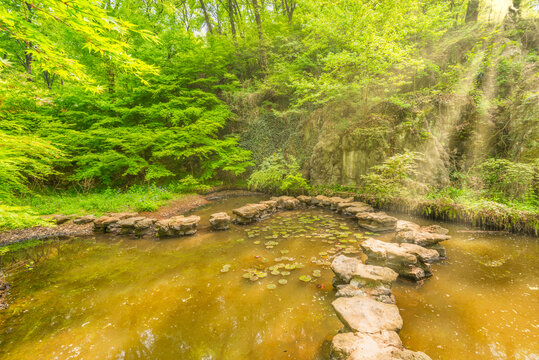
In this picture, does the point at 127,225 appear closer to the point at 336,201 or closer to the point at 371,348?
the point at 371,348

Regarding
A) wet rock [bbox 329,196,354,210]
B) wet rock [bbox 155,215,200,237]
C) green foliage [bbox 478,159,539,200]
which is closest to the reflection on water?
green foliage [bbox 478,159,539,200]

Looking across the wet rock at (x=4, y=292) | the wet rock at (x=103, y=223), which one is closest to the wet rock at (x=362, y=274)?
the wet rock at (x=4, y=292)

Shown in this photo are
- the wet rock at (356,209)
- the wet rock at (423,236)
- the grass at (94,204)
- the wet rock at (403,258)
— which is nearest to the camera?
the wet rock at (403,258)

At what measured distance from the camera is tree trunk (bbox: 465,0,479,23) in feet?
30.3

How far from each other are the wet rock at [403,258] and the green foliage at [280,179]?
5.37m

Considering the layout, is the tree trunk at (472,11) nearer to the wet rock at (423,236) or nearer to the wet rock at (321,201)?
the wet rock at (321,201)

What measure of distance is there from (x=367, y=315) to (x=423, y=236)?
266 centimetres

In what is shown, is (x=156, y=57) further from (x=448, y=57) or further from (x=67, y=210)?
(x=448, y=57)

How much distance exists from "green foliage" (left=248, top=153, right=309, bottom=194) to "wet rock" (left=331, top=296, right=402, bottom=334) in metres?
6.52

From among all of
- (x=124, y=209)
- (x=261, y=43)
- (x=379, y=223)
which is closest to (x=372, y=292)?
(x=379, y=223)

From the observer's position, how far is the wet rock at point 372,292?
2594 mm

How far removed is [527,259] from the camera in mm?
3465

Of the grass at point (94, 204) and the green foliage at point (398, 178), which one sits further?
the grass at point (94, 204)

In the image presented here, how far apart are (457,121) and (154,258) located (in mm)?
10556
